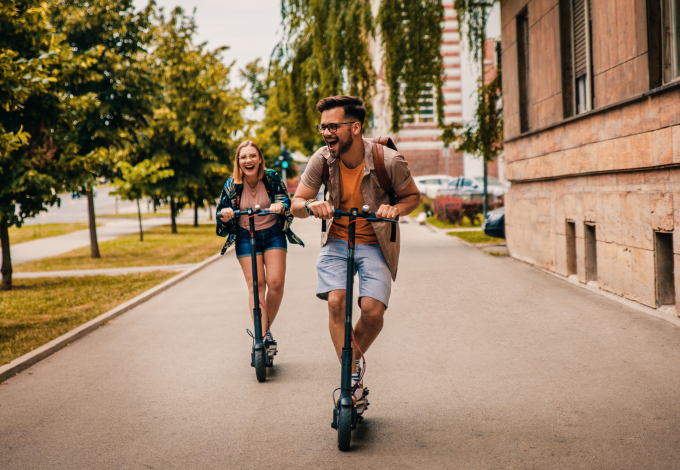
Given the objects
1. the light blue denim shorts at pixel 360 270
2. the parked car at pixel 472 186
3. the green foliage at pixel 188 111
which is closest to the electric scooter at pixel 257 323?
the light blue denim shorts at pixel 360 270

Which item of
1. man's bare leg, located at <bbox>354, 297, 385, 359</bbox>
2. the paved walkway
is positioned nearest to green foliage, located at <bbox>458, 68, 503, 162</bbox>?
the paved walkway

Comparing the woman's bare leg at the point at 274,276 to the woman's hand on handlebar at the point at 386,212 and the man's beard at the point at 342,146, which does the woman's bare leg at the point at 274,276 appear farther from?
the woman's hand on handlebar at the point at 386,212

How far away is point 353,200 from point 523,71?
32.3ft

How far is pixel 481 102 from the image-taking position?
54.9 feet

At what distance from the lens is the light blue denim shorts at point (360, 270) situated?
4238mm

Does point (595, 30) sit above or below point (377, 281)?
above

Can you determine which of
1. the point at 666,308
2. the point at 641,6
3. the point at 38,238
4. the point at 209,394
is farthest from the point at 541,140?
the point at 38,238

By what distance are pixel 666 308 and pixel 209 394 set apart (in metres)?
4.96

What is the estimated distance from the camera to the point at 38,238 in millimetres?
26891

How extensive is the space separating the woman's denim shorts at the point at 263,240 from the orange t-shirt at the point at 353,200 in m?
1.73

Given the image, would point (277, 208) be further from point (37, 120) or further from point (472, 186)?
point (472, 186)

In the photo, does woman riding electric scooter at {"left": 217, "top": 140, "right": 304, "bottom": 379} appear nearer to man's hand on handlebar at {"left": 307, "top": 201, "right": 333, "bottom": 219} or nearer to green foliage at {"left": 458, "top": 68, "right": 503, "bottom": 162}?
man's hand on handlebar at {"left": 307, "top": 201, "right": 333, "bottom": 219}

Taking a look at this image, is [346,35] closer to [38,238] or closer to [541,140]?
[541,140]

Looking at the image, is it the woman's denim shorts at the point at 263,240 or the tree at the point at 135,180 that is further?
the tree at the point at 135,180
